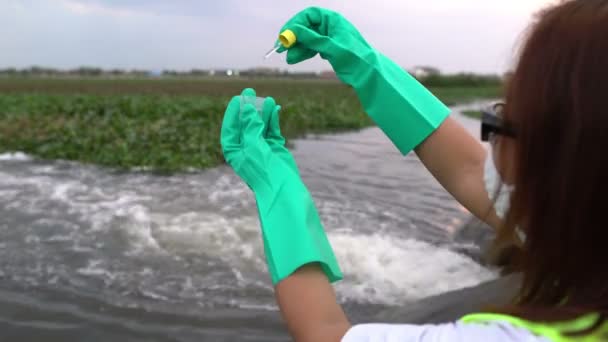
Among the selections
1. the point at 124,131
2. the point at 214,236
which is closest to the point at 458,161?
the point at 214,236

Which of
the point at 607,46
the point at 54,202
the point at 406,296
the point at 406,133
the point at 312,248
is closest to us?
the point at 607,46

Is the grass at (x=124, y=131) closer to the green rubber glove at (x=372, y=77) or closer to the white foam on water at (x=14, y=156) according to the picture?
the white foam on water at (x=14, y=156)

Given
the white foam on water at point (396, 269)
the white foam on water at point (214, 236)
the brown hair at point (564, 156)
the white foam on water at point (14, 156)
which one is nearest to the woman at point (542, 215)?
the brown hair at point (564, 156)

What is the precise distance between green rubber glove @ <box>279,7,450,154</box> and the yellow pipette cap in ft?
0.03

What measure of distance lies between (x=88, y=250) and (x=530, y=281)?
12.2ft

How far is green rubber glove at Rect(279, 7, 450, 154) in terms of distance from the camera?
118 centimetres

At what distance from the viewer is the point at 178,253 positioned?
159 inches

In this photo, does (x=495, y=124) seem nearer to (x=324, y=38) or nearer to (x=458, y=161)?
(x=458, y=161)

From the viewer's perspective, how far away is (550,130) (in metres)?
0.66

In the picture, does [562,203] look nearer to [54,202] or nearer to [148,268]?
[148,268]

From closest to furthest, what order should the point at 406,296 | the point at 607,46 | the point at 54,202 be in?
the point at 607,46 < the point at 406,296 < the point at 54,202

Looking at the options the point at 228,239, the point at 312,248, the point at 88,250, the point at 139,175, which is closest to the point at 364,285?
the point at 228,239

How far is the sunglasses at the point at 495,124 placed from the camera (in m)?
0.73

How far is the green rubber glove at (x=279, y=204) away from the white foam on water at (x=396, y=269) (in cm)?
248
